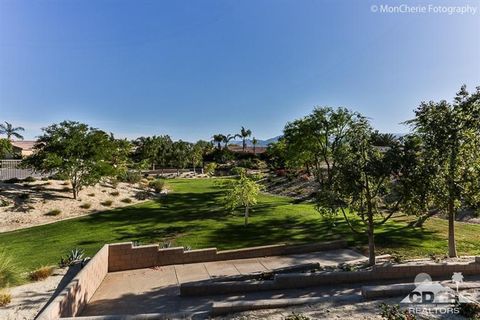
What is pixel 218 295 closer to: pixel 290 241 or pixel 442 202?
pixel 290 241

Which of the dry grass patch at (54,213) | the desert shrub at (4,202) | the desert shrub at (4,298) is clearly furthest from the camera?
the dry grass patch at (54,213)

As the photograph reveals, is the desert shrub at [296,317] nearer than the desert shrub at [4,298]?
Yes

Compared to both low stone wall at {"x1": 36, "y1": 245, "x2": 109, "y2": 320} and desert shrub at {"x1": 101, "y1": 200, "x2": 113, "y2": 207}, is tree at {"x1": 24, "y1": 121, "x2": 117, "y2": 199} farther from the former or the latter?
low stone wall at {"x1": 36, "y1": 245, "x2": 109, "y2": 320}

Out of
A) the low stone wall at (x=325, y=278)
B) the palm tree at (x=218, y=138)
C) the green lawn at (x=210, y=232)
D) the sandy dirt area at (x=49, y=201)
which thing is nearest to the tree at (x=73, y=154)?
the sandy dirt area at (x=49, y=201)

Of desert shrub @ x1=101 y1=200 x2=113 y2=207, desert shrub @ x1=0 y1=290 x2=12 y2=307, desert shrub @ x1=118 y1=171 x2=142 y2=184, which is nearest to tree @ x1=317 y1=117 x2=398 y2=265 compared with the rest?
desert shrub @ x1=0 y1=290 x2=12 y2=307

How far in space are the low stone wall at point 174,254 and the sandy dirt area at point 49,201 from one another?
660 inches

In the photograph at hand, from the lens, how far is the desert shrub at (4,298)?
10.4 metres

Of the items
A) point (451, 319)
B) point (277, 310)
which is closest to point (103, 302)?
point (277, 310)

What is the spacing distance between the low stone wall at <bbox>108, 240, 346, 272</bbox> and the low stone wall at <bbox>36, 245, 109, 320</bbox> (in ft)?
1.78

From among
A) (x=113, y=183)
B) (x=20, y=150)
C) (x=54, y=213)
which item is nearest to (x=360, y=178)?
(x=54, y=213)

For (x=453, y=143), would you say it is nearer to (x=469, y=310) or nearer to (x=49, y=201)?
(x=469, y=310)

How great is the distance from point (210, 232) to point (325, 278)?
34.0 ft

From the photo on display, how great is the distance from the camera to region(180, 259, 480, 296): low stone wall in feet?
34.5

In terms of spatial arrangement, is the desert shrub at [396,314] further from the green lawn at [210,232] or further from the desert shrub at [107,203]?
the desert shrub at [107,203]
